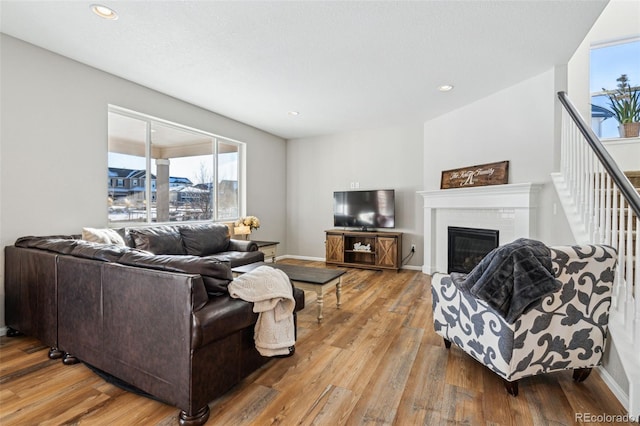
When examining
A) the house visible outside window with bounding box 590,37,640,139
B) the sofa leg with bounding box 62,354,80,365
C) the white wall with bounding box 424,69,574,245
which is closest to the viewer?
the sofa leg with bounding box 62,354,80,365

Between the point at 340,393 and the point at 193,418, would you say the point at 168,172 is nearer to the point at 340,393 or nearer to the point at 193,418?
the point at 193,418

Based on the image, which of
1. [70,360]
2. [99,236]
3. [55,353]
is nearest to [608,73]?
[99,236]

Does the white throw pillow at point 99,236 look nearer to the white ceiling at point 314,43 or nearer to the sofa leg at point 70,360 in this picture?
the sofa leg at point 70,360

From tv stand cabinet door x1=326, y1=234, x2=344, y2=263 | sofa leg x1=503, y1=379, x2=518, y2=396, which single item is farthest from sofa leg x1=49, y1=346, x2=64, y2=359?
tv stand cabinet door x1=326, y1=234, x2=344, y2=263

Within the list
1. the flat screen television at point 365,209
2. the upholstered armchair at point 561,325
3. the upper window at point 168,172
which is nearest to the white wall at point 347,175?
the flat screen television at point 365,209

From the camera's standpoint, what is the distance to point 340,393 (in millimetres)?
1823

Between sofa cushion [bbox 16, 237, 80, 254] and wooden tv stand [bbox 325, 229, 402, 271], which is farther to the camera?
wooden tv stand [bbox 325, 229, 402, 271]

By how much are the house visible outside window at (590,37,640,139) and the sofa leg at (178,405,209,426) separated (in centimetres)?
530

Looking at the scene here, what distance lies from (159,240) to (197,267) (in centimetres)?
226

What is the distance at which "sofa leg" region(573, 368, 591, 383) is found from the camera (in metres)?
1.87

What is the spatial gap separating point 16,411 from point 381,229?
4.92 metres

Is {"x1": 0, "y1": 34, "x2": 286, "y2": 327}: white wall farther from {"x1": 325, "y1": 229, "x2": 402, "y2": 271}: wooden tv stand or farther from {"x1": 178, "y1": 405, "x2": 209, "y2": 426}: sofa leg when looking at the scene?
{"x1": 325, "y1": 229, "x2": 402, "y2": 271}: wooden tv stand

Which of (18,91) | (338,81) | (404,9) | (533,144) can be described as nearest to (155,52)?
(18,91)

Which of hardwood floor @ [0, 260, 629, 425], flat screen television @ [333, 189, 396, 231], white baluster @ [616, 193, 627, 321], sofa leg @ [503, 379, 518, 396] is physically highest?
flat screen television @ [333, 189, 396, 231]
